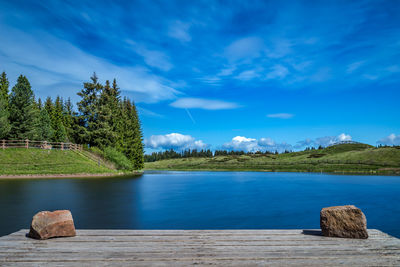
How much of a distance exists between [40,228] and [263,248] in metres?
5.85

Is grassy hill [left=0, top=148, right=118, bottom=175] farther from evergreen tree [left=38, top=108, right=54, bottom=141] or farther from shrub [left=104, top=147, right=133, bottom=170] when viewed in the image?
evergreen tree [left=38, top=108, right=54, bottom=141]

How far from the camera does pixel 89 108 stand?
219 ft

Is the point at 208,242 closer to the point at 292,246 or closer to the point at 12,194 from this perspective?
the point at 292,246

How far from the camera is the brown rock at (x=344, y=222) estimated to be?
7254 mm

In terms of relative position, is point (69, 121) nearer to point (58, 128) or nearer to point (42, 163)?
point (58, 128)

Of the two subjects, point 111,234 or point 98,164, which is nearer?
point 111,234

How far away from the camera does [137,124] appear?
80562 mm

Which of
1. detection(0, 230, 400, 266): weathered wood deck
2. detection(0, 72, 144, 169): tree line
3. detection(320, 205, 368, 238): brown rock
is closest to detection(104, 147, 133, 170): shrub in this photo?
detection(0, 72, 144, 169): tree line

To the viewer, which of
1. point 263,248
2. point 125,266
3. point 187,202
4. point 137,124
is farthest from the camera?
point 137,124

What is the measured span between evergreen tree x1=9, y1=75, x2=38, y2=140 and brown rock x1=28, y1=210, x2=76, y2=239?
68.2 meters

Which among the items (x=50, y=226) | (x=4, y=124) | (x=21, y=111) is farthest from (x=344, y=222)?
(x=21, y=111)

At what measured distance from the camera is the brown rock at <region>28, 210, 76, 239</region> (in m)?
7.16

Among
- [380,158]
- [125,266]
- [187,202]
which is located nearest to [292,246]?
[125,266]

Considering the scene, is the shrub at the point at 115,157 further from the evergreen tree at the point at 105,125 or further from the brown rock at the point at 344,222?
the brown rock at the point at 344,222
